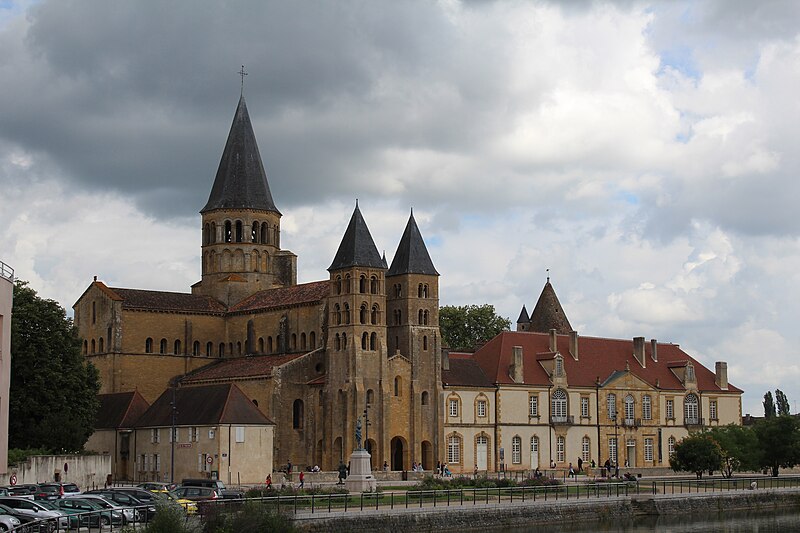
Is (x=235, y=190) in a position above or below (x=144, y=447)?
above

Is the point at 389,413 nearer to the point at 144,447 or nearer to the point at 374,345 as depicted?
the point at 374,345

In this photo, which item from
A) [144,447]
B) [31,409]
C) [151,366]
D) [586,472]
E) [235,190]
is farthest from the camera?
[235,190]

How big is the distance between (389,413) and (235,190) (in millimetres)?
25586

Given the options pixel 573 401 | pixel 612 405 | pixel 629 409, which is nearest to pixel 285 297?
pixel 573 401

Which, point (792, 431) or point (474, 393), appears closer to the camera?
point (792, 431)

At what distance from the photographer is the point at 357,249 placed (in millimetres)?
89500

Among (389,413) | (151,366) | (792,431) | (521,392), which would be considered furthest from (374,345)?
(792,431)

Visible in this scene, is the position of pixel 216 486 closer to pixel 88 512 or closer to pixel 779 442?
pixel 88 512

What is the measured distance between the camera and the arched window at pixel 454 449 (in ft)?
297

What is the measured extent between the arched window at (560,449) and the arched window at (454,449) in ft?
27.9

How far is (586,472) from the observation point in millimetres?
90625

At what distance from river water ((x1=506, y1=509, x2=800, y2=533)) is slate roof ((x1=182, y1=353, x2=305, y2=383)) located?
32976 mm

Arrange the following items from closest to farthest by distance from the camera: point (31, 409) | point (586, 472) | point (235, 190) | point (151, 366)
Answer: point (31, 409) < point (586, 472) < point (151, 366) < point (235, 190)

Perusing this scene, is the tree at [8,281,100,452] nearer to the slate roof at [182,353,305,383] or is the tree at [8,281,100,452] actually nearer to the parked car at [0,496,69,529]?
the slate roof at [182,353,305,383]
